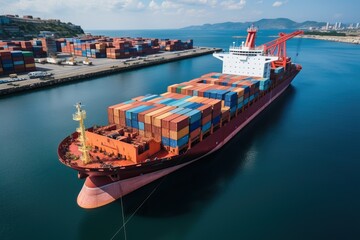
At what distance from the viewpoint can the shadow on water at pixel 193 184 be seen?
19.7 m

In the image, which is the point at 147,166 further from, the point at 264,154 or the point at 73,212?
the point at 264,154

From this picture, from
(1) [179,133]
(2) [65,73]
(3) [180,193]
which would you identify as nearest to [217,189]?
(3) [180,193]

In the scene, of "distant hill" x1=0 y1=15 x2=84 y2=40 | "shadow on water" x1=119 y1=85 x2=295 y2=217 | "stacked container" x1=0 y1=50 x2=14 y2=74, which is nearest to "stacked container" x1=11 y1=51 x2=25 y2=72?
"stacked container" x1=0 y1=50 x2=14 y2=74

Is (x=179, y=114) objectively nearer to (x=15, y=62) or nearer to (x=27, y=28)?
(x=15, y=62)

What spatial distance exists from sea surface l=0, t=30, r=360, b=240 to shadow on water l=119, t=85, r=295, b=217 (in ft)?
0.29

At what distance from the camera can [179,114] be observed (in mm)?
22062

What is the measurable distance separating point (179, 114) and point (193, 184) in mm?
6701

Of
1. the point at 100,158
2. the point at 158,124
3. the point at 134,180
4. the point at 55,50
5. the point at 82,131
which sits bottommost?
the point at 134,180

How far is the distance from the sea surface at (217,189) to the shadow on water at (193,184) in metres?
0.09

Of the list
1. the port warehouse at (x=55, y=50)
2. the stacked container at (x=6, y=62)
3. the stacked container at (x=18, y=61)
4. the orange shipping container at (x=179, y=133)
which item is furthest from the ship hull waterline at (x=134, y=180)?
the stacked container at (x=18, y=61)

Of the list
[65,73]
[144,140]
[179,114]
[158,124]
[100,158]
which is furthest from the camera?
[65,73]

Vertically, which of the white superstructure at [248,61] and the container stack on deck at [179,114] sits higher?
the white superstructure at [248,61]

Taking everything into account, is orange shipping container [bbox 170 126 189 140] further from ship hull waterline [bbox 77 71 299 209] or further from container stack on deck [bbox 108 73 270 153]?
ship hull waterline [bbox 77 71 299 209]

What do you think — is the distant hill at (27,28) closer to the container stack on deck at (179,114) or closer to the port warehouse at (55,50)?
the port warehouse at (55,50)
